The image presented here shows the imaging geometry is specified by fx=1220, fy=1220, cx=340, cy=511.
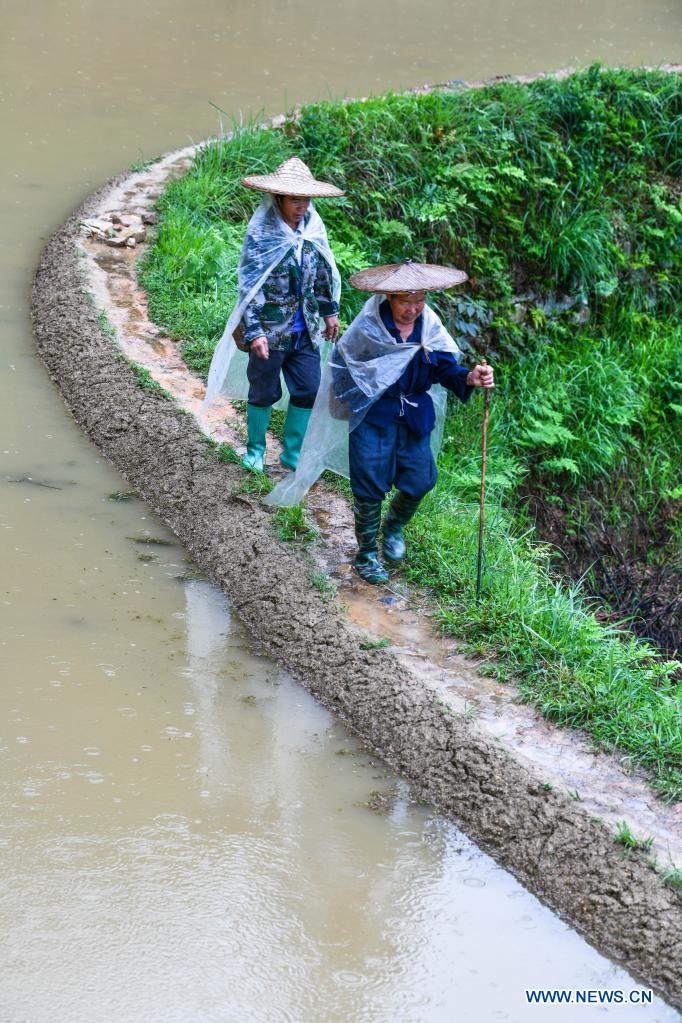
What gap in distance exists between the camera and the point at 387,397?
17.0 feet

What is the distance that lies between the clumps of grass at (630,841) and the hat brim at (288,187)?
3.04 meters

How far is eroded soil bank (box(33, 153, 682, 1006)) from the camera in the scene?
3992 millimetres

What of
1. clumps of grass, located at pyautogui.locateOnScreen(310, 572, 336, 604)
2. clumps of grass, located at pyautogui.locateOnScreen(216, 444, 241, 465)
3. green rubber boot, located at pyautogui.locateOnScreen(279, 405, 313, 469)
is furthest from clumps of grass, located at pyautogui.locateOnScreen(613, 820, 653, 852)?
clumps of grass, located at pyautogui.locateOnScreen(216, 444, 241, 465)

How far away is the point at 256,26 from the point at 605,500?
25.9 feet

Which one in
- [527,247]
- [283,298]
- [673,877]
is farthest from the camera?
[527,247]

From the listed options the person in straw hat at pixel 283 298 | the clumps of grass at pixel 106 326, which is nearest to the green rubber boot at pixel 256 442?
the person in straw hat at pixel 283 298

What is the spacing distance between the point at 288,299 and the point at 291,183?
1.73ft

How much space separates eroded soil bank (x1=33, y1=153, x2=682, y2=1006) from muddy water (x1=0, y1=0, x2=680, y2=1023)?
0.32 ft

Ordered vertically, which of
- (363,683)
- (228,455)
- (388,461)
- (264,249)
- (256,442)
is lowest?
(363,683)

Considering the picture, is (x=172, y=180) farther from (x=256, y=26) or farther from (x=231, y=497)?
(x=256, y=26)

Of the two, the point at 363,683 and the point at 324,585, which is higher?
the point at 324,585

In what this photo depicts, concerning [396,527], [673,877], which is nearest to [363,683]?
[396,527]

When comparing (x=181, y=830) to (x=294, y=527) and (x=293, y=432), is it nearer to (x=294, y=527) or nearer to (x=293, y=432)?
(x=294, y=527)

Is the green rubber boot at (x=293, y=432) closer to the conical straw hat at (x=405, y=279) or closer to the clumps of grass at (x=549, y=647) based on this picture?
the clumps of grass at (x=549, y=647)
